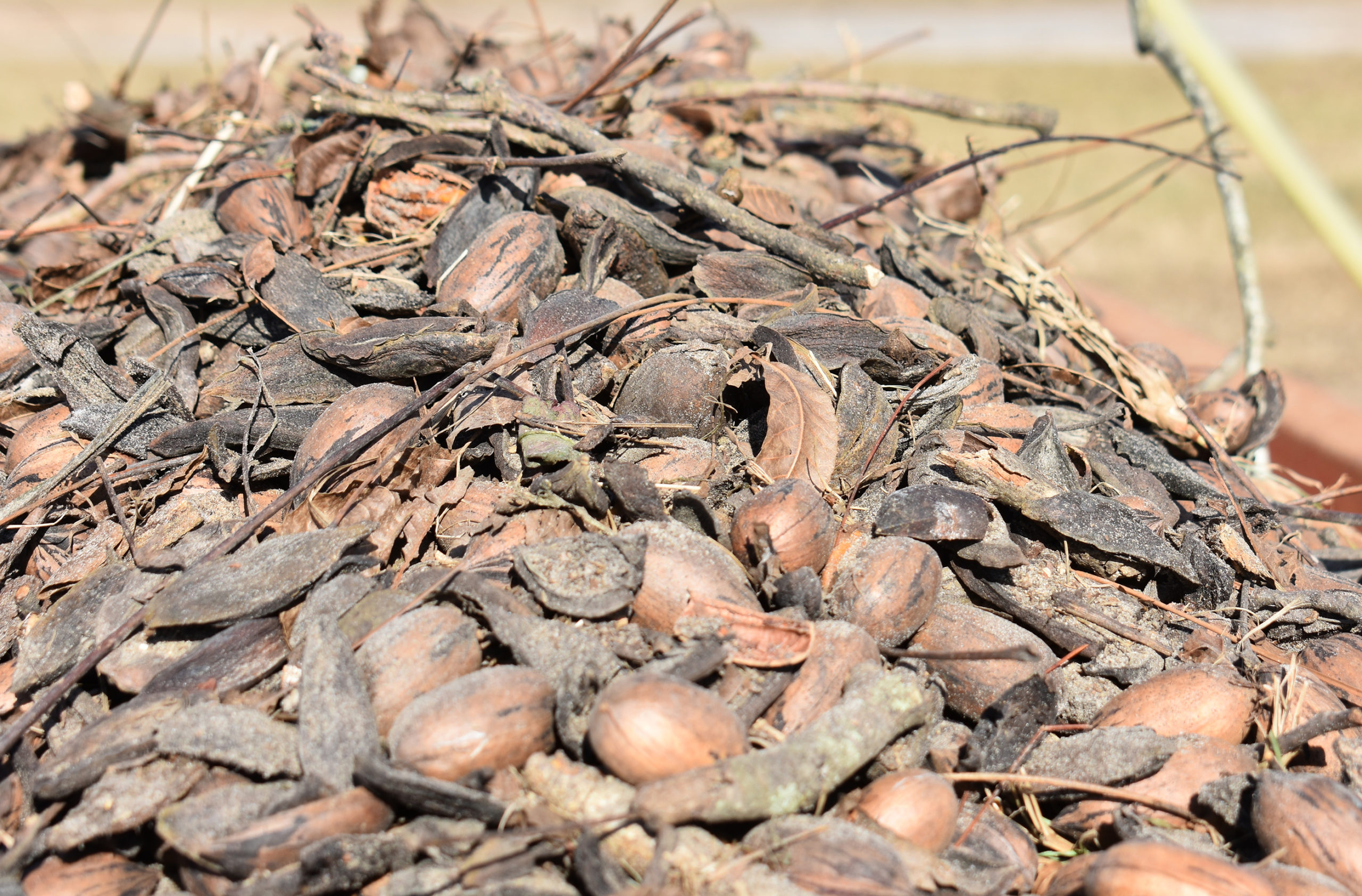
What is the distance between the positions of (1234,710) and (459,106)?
4.85 feet

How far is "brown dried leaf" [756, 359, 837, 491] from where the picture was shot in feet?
3.76

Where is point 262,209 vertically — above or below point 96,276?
above

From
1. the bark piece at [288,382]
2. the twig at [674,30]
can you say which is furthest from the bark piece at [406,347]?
the twig at [674,30]

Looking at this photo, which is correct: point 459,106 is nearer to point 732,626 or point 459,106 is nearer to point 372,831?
point 732,626

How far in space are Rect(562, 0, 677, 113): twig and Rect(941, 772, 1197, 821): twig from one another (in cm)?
122

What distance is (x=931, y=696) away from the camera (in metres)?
1.02

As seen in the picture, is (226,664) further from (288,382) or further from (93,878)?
(288,382)

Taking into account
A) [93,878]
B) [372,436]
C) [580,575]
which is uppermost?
[372,436]

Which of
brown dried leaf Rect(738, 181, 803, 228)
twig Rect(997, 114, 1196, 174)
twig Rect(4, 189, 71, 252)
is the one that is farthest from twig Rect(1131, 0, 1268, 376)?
twig Rect(4, 189, 71, 252)

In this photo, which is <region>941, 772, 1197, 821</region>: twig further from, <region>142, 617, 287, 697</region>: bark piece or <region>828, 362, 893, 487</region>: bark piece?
<region>142, 617, 287, 697</region>: bark piece

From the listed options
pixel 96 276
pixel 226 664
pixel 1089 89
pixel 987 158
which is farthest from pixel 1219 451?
pixel 1089 89

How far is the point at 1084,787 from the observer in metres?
0.95

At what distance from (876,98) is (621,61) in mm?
666

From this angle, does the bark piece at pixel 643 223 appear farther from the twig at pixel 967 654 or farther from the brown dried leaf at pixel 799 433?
the twig at pixel 967 654
